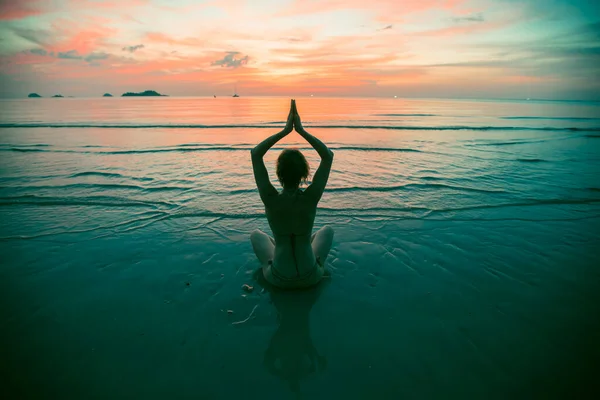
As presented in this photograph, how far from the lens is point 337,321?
3.44 metres

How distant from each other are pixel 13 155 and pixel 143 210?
417 inches

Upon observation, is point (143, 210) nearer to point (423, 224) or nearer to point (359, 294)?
point (359, 294)

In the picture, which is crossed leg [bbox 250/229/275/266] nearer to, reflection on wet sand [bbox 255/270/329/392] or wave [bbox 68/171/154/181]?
reflection on wet sand [bbox 255/270/329/392]

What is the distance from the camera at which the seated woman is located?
323 centimetres

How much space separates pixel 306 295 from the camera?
3.89m

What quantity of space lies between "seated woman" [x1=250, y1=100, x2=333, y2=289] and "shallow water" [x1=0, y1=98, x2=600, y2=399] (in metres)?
0.40

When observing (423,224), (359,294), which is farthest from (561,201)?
(359,294)

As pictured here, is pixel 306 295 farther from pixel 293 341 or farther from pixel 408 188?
pixel 408 188

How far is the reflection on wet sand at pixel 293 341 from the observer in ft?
9.12

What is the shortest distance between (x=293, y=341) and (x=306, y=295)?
0.79 metres

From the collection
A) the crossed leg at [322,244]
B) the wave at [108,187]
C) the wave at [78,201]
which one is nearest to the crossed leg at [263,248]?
the crossed leg at [322,244]

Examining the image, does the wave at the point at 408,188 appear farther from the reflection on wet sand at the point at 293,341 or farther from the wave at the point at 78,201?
the reflection on wet sand at the point at 293,341

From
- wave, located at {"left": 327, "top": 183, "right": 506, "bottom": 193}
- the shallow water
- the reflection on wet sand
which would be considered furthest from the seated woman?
wave, located at {"left": 327, "top": 183, "right": 506, "bottom": 193}

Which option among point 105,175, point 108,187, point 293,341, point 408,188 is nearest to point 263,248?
point 293,341
